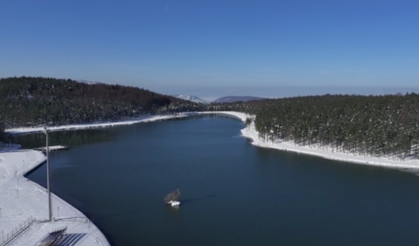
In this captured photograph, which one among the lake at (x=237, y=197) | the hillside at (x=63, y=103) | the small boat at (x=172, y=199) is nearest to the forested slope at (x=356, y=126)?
the lake at (x=237, y=197)

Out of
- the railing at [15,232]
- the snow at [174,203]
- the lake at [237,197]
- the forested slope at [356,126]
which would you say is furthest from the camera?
the forested slope at [356,126]

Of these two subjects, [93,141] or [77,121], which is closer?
[93,141]

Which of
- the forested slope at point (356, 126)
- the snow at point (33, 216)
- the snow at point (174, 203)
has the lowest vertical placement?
the snow at point (174, 203)

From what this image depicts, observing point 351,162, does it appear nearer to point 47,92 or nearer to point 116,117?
point 116,117

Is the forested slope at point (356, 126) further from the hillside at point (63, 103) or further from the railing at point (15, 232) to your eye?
the hillside at point (63, 103)

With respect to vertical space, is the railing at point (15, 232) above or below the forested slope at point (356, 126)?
below

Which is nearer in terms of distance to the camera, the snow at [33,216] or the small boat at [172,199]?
the snow at [33,216]

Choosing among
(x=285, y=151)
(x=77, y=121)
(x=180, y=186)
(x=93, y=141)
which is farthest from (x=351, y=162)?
(x=77, y=121)

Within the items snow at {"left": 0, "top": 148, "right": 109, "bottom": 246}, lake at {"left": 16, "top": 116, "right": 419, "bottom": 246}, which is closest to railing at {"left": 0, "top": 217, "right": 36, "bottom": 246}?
snow at {"left": 0, "top": 148, "right": 109, "bottom": 246}

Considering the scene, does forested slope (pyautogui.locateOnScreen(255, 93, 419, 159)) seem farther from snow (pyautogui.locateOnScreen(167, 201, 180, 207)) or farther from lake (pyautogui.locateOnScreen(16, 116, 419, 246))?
snow (pyautogui.locateOnScreen(167, 201, 180, 207))
